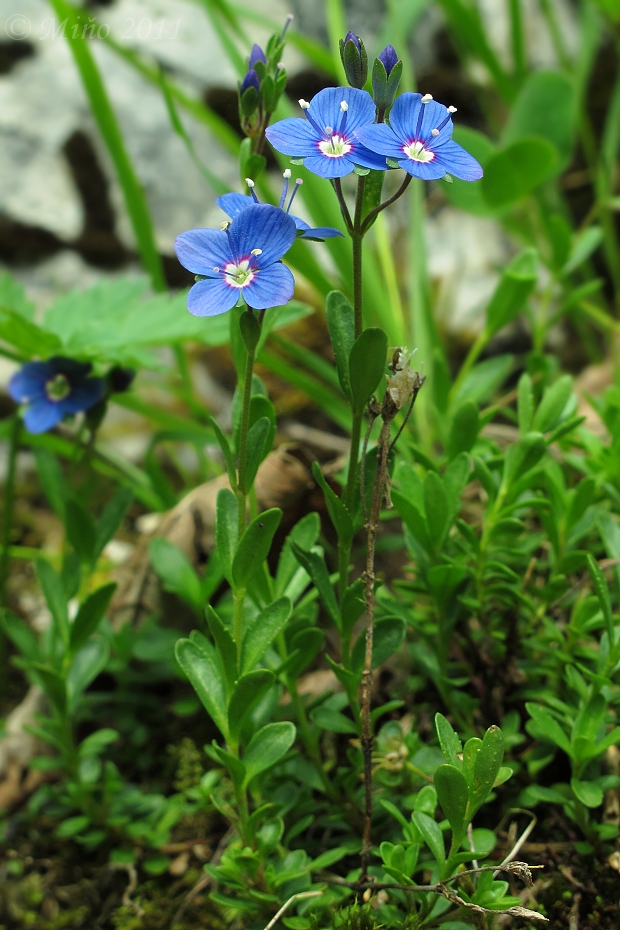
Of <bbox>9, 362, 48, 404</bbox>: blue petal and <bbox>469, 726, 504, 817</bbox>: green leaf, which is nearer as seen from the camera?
<bbox>469, 726, 504, 817</bbox>: green leaf

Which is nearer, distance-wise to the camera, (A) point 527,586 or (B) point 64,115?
(A) point 527,586

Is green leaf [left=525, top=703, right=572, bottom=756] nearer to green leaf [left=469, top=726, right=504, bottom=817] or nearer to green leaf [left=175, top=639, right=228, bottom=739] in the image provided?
green leaf [left=469, top=726, right=504, bottom=817]

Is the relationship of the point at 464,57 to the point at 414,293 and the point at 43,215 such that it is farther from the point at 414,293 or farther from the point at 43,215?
the point at 43,215

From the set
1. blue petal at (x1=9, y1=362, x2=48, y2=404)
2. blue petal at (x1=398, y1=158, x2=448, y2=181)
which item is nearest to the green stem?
blue petal at (x1=9, y1=362, x2=48, y2=404)

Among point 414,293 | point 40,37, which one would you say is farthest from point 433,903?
point 40,37

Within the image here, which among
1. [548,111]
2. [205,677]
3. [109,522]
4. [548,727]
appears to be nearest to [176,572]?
[109,522]

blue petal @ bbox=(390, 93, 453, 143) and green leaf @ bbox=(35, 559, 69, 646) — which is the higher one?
blue petal @ bbox=(390, 93, 453, 143)

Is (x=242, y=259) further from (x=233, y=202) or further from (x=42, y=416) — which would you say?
(x=42, y=416)

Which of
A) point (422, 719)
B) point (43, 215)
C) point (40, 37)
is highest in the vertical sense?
point (40, 37)
